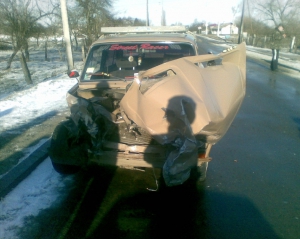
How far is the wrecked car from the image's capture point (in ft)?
10.3

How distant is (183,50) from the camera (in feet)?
17.9

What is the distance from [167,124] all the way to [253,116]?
5.10m

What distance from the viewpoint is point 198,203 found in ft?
12.3

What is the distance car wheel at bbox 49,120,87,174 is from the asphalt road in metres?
0.49

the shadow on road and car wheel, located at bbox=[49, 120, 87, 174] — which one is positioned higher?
car wheel, located at bbox=[49, 120, 87, 174]

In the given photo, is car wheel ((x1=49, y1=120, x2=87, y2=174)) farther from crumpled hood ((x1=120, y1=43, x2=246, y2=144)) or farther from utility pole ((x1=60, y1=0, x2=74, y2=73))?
utility pole ((x1=60, y1=0, x2=74, y2=73))

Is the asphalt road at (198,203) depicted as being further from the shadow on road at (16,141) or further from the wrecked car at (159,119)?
the shadow on road at (16,141)

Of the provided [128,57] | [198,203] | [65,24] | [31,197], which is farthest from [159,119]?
[65,24]

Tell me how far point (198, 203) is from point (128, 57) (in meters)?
3.09

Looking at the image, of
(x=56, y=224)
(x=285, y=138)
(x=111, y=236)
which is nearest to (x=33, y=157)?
(x=56, y=224)

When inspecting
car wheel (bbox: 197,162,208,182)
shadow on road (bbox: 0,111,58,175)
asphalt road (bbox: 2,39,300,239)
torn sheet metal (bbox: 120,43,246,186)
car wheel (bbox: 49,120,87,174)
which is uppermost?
torn sheet metal (bbox: 120,43,246,186)

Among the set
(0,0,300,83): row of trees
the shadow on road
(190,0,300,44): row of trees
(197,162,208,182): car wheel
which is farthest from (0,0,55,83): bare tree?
(190,0,300,44): row of trees

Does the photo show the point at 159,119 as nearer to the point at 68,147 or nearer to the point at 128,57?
the point at 68,147

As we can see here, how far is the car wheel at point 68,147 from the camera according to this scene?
3.76 m
